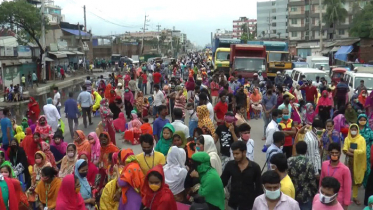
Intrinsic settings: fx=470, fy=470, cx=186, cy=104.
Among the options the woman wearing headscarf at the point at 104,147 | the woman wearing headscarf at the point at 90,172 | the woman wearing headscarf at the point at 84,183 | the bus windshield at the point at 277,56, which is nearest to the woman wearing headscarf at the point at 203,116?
the woman wearing headscarf at the point at 104,147

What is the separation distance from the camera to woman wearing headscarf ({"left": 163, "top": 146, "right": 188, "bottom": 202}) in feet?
19.1

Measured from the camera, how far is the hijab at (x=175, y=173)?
5.82 metres

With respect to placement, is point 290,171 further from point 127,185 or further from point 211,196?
point 127,185

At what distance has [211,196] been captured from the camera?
17.1ft

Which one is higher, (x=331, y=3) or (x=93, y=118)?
(x=331, y=3)

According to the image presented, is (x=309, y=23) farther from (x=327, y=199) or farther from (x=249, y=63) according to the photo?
(x=327, y=199)

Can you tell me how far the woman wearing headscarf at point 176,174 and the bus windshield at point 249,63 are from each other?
20236 millimetres

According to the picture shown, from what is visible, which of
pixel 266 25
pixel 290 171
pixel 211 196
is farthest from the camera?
pixel 266 25

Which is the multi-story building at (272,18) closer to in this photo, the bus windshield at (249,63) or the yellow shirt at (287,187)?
the bus windshield at (249,63)

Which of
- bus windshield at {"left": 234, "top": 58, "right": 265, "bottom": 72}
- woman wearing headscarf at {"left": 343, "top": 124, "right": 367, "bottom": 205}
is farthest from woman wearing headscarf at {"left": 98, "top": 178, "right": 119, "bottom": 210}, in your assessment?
bus windshield at {"left": 234, "top": 58, "right": 265, "bottom": 72}

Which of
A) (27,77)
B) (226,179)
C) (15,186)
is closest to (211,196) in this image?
(226,179)

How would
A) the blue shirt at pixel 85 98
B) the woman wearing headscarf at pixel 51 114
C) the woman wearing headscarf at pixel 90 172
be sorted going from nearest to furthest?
the woman wearing headscarf at pixel 90 172 → the woman wearing headscarf at pixel 51 114 → the blue shirt at pixel 85 98

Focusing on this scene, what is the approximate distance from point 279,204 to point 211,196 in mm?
1007

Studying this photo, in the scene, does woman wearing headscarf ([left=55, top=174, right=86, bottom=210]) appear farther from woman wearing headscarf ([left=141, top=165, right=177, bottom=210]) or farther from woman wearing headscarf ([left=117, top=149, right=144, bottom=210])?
woman wearing headscarf ([left=141, top=165, right=177, bottom=210])
